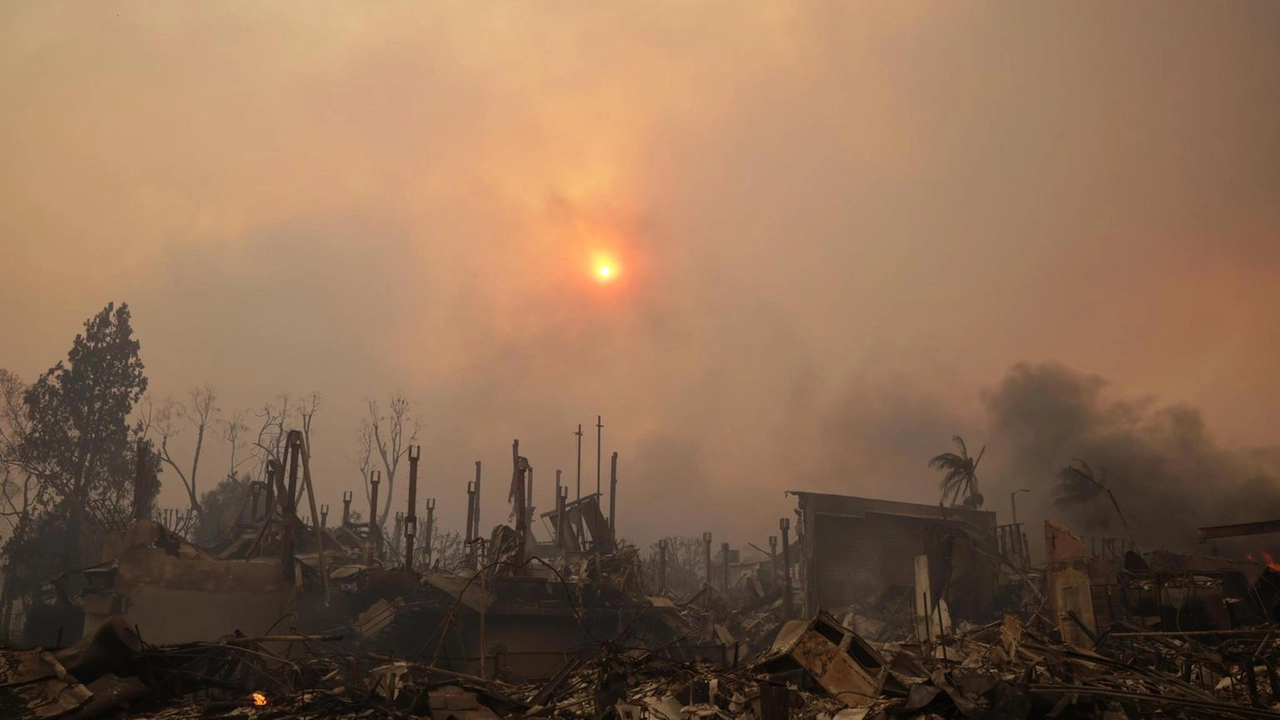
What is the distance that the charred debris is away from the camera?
10367 millimetres

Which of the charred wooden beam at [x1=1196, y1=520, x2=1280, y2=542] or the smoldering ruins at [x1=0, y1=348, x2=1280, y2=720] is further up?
the charred wooden beam at [x1=1196, y1=520, x2=1280, y2=542]

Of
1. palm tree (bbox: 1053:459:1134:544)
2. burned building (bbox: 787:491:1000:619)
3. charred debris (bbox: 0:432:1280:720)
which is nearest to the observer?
charred debris (bbox: 0:432:1280:720)

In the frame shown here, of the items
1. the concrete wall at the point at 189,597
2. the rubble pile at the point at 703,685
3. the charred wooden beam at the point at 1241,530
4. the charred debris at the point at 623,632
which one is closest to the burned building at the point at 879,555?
the charred debris at the point at 623,632

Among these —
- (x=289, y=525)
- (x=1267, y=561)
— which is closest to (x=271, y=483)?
(x=289, y=525)

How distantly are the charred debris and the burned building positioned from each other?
0.31ft

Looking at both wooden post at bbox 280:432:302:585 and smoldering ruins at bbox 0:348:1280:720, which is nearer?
smoldering ruins at bbox 0:348:1280:720

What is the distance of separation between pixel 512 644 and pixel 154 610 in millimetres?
9853

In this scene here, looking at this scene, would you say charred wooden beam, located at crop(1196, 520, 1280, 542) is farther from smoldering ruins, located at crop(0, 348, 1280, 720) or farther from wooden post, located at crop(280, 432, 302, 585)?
wooden post, located at crop(280, 432, 302, 585)

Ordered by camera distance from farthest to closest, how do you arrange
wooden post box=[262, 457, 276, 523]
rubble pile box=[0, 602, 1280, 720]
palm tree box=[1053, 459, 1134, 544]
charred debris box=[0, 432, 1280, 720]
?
palm tree box=[1053, 459, 1134, 544]
wooden post box=[262, 457, 276, 523]
charred debris box=[0, 432, 1280, 720]
rubble pile box=[0, 602, 1280, 720]

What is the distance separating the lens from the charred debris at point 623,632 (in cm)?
1037

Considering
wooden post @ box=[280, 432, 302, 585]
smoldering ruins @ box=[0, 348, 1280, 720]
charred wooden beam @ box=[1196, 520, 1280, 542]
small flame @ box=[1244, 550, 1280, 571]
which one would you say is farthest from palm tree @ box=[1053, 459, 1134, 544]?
wooden post @ box=[280, 432, 302, 585]

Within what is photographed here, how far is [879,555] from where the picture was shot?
3472 centimetres

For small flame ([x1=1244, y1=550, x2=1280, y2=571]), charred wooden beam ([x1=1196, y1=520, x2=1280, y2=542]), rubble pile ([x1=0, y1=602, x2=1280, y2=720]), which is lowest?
rubble pile ([x1=0, y1=602, x2=1280, y2=720])

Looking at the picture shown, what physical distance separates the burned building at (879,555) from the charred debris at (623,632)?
0.31 ft
